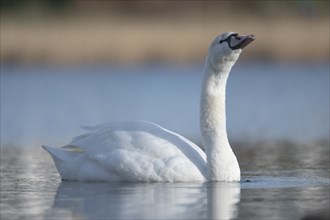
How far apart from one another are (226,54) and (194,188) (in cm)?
123

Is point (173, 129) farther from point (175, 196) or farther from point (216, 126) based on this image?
point (175, 196)

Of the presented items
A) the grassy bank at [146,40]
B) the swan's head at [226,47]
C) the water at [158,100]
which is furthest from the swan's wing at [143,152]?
the grassy bank at [146,40]

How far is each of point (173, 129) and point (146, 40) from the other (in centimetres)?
1260

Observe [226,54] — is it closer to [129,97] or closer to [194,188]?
[194,188]

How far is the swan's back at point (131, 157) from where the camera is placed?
10.3 meters

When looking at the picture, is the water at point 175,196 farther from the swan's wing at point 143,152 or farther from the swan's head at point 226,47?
the swan's head at point 226,47

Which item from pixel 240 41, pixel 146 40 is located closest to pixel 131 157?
pixel 240 41

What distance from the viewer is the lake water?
8.90 metres

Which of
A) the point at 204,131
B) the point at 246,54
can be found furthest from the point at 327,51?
the point at 204,131

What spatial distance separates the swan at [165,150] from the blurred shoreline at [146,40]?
18.0m

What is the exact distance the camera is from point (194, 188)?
9.97 metres

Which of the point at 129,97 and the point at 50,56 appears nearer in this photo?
the point at 129,97

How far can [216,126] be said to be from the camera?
35.3 ft

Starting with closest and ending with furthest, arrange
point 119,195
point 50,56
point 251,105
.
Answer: point 119,195
point 251,105
point 50,56
